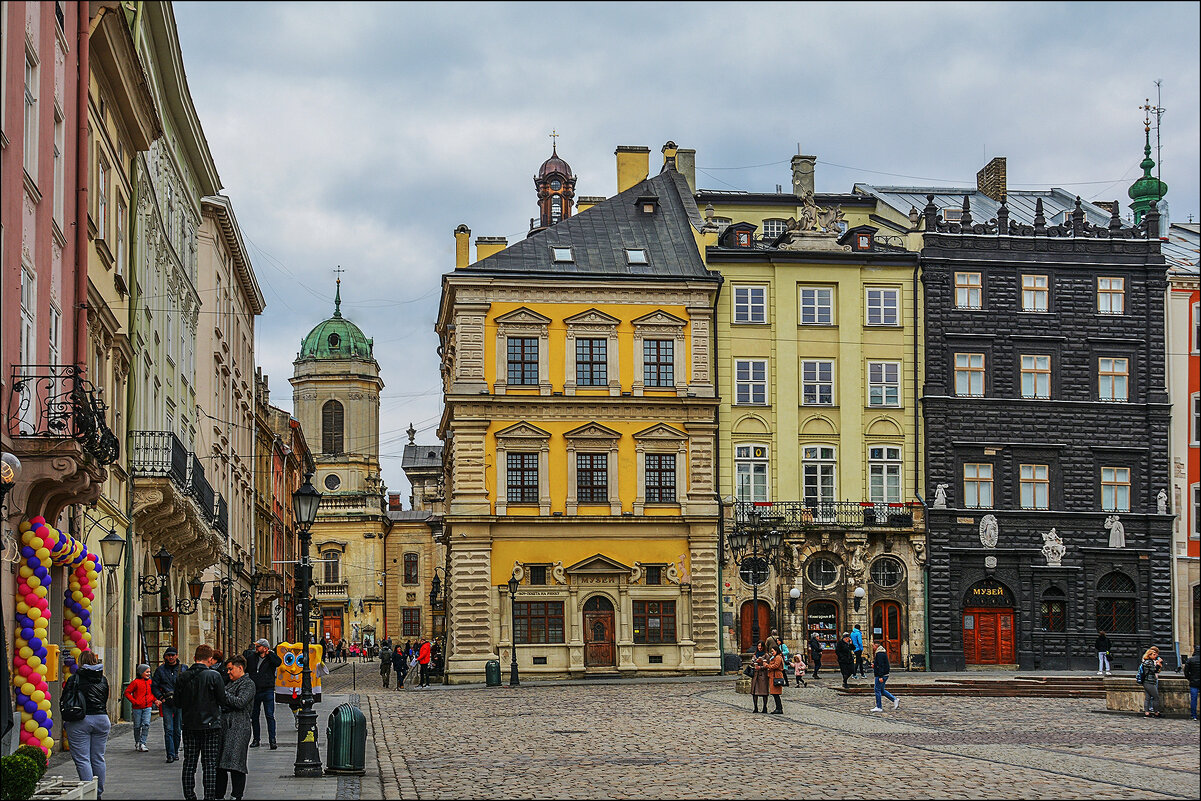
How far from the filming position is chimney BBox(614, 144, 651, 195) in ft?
215

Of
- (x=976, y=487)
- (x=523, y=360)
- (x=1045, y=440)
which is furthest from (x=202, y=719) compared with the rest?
(x=1045, y=440)

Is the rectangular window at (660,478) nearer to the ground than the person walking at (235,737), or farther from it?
farther from it

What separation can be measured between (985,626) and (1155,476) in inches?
345

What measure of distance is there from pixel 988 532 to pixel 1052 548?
249cm

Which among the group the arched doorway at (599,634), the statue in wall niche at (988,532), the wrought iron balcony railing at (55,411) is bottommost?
the arched doorway at (599,634)

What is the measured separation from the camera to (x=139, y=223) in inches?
1407

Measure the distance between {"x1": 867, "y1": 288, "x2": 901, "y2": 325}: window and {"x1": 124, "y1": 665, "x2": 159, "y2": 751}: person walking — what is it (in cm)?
3815

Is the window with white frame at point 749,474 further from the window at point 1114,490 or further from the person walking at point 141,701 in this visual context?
the person walking at point 141,701

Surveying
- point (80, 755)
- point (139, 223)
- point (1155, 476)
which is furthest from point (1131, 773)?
point (1155, 476)

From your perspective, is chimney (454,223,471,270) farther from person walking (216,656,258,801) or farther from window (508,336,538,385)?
person walking (216,656,258,801)

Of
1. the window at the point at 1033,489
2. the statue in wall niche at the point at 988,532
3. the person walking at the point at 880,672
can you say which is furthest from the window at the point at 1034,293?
the person walking at the point at 880,672

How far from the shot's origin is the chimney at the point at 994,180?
6969cm

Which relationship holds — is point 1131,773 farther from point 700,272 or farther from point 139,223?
point 700,272

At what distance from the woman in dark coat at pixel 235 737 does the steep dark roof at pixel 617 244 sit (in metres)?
38.0
